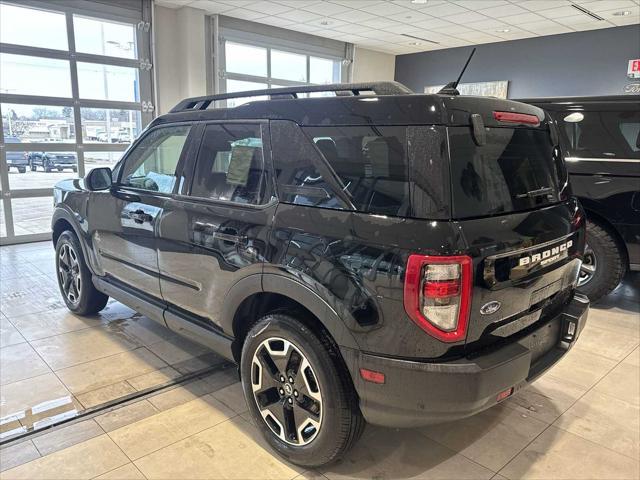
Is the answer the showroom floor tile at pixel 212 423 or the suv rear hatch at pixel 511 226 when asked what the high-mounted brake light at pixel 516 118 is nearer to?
the suv rear hatch at pixel 511 226

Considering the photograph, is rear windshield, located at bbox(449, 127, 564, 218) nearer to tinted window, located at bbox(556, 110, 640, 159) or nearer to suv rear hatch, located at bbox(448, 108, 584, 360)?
suv rear hatch, located at bbox(448, 108, 584, 360)

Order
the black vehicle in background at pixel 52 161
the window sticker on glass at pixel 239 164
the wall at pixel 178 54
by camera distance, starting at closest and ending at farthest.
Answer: the window sticker on glass at pixel 239 164 < the black vehicle in background at pixel 52 161 < the wall at pixel 178 54

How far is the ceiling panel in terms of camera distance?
7.66 m

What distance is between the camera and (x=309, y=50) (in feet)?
34.4

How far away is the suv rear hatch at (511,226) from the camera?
1.70 m

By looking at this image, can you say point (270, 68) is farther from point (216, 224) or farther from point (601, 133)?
point (216, 224)

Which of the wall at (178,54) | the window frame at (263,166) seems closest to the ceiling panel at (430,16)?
the wall at (178,54)

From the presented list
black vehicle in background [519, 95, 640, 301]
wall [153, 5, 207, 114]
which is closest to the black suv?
black vehicle in background [519, 95, 640, 301]

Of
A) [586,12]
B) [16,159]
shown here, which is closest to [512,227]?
[16,159]

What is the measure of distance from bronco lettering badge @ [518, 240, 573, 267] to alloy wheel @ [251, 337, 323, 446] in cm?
94

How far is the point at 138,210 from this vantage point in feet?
9.56

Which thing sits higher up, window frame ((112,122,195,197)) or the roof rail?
the roof rail

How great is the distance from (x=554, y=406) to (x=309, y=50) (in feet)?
30.8

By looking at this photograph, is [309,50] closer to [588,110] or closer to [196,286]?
[588,110]
